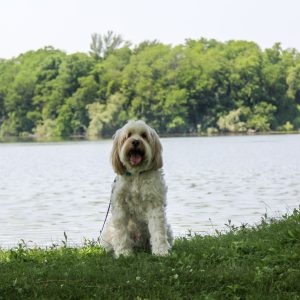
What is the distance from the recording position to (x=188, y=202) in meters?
23.8

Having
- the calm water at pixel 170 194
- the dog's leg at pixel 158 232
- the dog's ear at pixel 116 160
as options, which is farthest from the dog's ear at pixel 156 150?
the calm water at pixel 170 194

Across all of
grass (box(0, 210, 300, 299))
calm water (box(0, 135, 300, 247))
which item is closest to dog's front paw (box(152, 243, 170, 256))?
grass (box(0, 210, 300, 299))

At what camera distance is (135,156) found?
843 centimetres

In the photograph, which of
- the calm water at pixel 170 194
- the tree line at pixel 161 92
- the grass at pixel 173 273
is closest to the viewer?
the grass at pixel 173 273

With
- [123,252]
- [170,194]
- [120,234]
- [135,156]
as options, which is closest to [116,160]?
[135,156]

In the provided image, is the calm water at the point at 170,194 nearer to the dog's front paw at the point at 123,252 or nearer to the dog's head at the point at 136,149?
the dog's front paw at the point at 123,252

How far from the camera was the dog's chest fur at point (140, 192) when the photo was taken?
8.59 m

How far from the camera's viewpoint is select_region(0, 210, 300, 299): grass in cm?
655

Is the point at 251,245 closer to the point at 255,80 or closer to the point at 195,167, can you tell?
the point at 195,167

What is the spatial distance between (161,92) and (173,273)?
108493 millimetres

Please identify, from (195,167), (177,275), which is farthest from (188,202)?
(195,167)

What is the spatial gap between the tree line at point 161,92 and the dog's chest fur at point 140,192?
9764 centimetres

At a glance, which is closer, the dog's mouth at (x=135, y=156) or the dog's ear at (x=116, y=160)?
the dog's mouth at (x=135, y=156)

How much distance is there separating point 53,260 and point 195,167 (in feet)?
118
